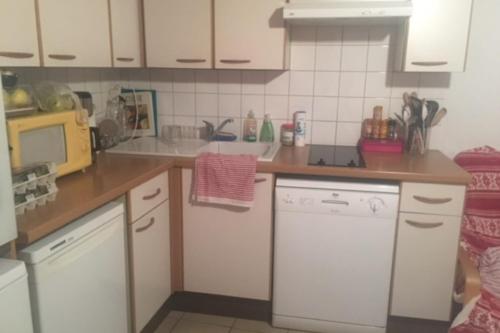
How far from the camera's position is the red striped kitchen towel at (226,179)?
2.08 m

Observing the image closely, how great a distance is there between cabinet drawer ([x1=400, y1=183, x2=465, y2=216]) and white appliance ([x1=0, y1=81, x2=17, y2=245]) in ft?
5.20

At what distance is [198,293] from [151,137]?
1.02 meters

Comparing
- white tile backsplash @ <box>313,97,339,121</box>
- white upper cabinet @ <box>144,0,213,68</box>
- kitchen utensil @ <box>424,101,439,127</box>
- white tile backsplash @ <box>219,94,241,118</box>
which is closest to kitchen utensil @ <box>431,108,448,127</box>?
kitchen utensil @ <box>424,101,439,127</box>

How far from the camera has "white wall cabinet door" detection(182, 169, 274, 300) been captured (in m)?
Answer: 2.18

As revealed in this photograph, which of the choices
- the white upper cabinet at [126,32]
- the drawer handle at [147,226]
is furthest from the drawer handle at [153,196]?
the white upper cabinet at [126,32]

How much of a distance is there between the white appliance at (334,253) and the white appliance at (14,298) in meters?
1.19

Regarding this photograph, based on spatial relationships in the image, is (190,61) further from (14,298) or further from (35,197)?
(14,298)

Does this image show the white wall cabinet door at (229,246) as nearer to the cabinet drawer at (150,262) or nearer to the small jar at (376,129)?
the cabinet drawer at (150,262)

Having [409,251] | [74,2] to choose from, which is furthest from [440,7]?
[74,2]

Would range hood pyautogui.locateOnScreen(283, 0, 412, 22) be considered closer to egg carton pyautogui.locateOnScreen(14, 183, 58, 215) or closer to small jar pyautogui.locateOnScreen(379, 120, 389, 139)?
small jar pyautogui.locateOnScreen(379, 120, 389, 139)

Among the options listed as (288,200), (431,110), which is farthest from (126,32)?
Result: (431,110)

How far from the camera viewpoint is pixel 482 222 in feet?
7.09

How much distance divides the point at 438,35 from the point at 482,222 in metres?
0.95

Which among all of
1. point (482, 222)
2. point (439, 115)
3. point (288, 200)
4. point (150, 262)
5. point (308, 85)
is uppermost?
point (308, 85)
